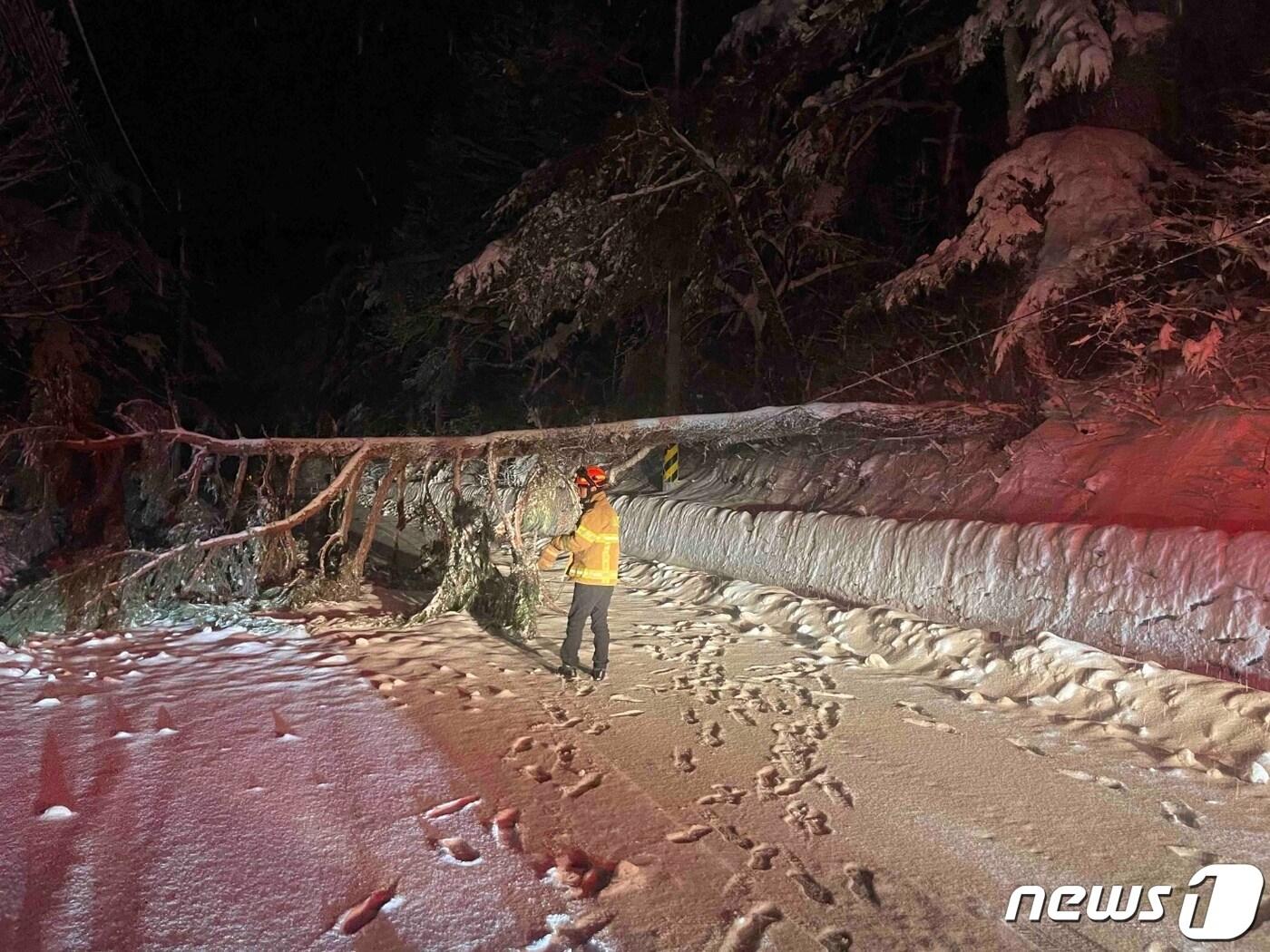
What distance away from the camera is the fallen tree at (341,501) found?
814 centimetres

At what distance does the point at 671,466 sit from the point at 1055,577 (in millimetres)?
8598

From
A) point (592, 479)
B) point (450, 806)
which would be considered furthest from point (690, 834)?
point (592, 479)

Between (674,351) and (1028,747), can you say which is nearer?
(1028,747)

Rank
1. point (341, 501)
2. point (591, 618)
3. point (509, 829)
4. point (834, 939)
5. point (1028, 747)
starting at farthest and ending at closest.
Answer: point (341, 501) < point (591, 618) < point (1028, 747) < point (509, 829) < point (834, 939)

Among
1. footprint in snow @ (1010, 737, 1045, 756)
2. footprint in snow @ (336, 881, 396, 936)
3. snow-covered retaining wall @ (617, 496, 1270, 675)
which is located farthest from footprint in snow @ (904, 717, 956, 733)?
footprint in snow @ (336, 881, 396, 936)

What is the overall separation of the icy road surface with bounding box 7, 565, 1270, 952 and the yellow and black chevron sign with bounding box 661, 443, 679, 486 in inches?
313

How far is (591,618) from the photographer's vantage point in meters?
6.24

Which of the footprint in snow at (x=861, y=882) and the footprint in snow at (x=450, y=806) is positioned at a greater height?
the footprint in snow at (x=861, y=882)

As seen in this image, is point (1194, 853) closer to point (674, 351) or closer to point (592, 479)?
point (592, 479)

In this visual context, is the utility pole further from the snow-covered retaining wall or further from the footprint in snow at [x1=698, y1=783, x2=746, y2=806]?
the footprint in snow at [x1=698, y1=783, x2=746, y2=806]

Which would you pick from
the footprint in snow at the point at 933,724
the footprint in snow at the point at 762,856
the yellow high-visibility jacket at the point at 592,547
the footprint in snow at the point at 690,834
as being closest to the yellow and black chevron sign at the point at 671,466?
the yellow high-visibility jacket at the point at 592,547

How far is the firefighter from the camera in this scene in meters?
6.14

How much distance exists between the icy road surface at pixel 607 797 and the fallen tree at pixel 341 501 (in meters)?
1.33

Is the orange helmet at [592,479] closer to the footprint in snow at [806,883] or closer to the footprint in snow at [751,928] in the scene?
the footprint in snow at [806,883]
